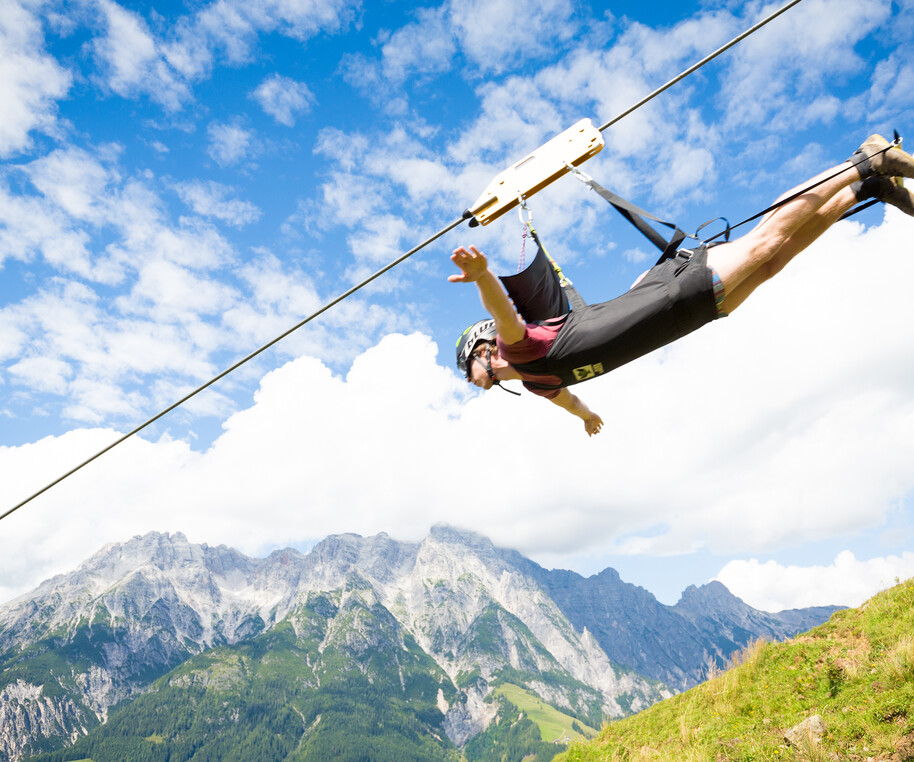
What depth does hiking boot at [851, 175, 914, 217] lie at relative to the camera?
4074 mm

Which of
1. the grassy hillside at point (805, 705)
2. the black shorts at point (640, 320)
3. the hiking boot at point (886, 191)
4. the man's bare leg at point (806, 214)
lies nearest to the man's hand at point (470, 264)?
the black shorts at point (640, 320)

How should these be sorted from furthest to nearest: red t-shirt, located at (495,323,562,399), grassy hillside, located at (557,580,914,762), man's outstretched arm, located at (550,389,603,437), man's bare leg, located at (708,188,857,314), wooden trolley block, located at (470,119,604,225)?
grassy hillside, located at (557,580,914,762)
man's outstretched arm, located at (550,389,603,437)
wooden trolley block, located at (470,119,604,225)
red t-shirt, located at (495,323,562,399)
man's bare leg, located at (708,188,857,314)

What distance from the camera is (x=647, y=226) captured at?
4430 mm

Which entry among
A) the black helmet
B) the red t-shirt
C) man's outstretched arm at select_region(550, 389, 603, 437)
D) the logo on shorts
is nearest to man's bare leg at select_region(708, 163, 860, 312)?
the logo on shorts

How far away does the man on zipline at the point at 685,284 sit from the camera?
4051mm

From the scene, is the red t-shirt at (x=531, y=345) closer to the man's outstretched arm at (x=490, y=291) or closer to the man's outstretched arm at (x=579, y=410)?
the man's outstretched arm at (x=490, y=291)

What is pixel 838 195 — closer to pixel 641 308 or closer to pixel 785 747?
pixel 641 308

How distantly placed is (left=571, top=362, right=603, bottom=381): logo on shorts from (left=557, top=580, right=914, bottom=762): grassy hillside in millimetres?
8302

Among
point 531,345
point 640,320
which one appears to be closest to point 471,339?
point 531,345

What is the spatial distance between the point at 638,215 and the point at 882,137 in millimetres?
1759

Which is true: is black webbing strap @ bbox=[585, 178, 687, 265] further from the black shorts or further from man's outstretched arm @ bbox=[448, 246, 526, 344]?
man's outstretched arm @ bbox=[448, 246, 526, 344]

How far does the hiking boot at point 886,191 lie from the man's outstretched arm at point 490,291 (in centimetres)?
253

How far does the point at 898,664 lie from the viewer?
9.95 meters

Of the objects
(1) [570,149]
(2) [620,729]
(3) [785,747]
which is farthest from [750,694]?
(1) [570,149]
